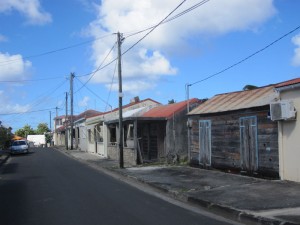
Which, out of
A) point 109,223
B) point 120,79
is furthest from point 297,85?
point 120,79

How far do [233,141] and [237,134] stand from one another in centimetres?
43

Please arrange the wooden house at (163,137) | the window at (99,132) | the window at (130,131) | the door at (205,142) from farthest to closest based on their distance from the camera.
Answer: the window at (99,132) < the window at (130,131) < the wooden house at (163,137) < the door at (205,142)

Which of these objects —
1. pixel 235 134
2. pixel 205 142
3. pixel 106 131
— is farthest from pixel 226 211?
pixel 106 131

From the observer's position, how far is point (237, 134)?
16688mm

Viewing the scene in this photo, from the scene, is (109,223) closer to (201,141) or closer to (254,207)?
(254,207)

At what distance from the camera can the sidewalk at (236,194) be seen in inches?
367

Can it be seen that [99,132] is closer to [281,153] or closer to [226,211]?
[281,153]

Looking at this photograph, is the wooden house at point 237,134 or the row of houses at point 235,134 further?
the wooden house at point 237,134

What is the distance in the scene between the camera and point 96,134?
4212 centimetres

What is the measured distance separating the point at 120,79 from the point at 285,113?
492 inches

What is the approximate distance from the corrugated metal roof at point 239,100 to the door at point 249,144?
0.57 metres

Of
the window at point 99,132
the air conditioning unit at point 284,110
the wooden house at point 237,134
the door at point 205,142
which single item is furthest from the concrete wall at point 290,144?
the window at point 99,132

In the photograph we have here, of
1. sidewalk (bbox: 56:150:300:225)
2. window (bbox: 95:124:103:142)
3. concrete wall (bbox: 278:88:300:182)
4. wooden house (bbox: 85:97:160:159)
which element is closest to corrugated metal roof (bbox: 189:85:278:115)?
concrete wall (bbox: 278:88:300:182)

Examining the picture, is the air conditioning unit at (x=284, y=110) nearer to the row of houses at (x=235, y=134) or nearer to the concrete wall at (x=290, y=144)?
the row of houses at (x=235, y=134)
